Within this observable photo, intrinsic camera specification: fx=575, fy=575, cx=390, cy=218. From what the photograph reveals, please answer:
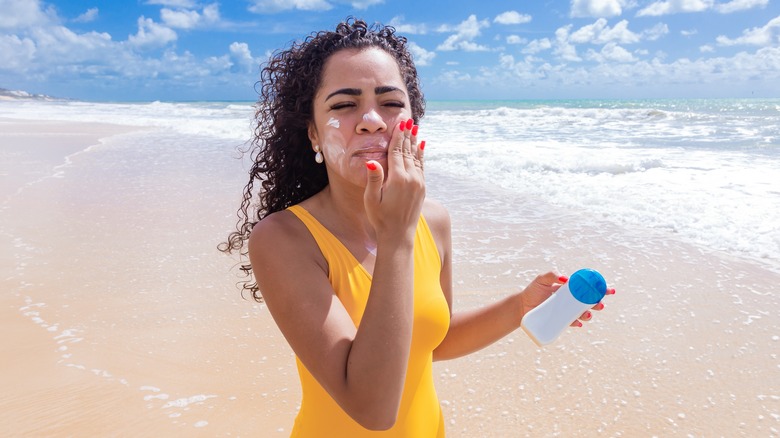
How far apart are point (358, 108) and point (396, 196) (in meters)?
0.46

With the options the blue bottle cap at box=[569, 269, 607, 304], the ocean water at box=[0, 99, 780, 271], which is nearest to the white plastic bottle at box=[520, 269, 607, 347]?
the blue bottle cap at box=[569, 269, 607, 304]

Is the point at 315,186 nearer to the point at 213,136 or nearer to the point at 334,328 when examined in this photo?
the point at 334,328

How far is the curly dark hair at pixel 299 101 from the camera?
6.43 ft

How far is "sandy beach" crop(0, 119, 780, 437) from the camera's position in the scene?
10.5 feet

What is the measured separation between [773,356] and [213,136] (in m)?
17.8

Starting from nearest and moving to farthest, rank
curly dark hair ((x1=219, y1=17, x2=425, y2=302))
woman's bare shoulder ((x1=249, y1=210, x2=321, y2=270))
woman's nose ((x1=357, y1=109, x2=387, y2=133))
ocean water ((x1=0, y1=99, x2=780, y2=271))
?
woman's bare shoulder ((x1=249, y1=210, x2=321, y2=270)) < woman's nose ((x1=357, y1=109, x2=387, y2=133)) < curly dark hair ((x1=219, y1=17, x2=425, y2=302)) < ocean water ((x1=0, y1=99, x2=780, y2=271))

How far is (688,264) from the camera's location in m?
5.26

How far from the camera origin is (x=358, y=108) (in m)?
1.79

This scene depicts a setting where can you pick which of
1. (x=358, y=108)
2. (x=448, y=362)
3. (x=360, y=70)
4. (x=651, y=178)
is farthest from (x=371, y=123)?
(x=651, y=178)

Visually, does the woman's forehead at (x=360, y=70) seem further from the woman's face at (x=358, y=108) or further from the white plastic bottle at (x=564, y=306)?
the white plastic bottle at (x=564, y=306)

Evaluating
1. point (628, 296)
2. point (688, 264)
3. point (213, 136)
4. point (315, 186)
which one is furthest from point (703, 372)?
point (213, 136)

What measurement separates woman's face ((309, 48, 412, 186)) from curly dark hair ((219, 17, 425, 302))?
0.06 meters

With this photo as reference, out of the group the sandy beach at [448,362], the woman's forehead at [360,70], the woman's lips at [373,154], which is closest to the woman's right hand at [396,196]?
the woman's lips at [373,154]

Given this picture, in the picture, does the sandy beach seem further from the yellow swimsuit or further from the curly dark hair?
the curly dark hair
